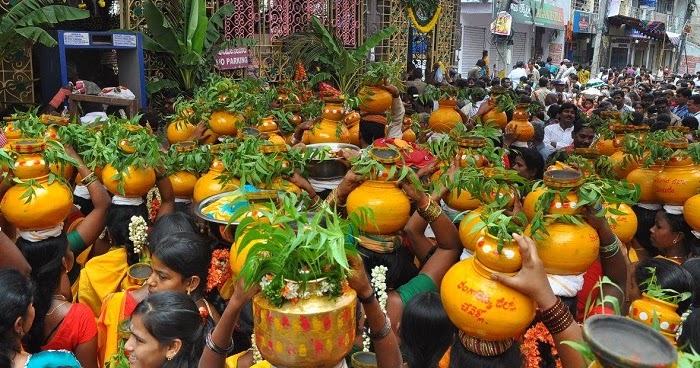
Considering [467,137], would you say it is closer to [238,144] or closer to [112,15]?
[238,144]

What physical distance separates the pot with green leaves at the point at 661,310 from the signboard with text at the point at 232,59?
9.03m

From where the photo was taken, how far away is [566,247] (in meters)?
2.22

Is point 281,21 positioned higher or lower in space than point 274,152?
higher

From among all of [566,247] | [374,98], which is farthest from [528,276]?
[374,98]

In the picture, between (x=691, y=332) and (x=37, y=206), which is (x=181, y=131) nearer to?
(x=37, y=206)

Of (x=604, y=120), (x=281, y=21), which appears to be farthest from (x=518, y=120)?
(x=281, y=21)

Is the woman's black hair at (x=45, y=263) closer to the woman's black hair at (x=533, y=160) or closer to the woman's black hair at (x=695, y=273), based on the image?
the woman's black hair at (x=695, y=273)

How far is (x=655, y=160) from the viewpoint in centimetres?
380

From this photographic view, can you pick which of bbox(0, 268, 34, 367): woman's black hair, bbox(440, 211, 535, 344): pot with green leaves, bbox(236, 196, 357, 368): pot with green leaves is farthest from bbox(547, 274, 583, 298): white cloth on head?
bbox(0, 268, 34, 367): woman's black hair

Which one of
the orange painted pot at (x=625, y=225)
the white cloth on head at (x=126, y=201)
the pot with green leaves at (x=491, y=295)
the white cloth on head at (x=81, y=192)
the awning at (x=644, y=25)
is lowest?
the white cloth on head at (x=81, y=192)

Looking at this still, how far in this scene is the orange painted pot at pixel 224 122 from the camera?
477 centimetres

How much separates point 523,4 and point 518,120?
1947cm

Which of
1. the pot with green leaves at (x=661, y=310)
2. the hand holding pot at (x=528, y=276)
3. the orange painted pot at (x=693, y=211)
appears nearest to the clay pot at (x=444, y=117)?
the orange painted pot at (x=693, y=211)

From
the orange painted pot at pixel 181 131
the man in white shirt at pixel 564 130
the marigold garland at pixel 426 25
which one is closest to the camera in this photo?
the orange painted pot at pixel 181 131
